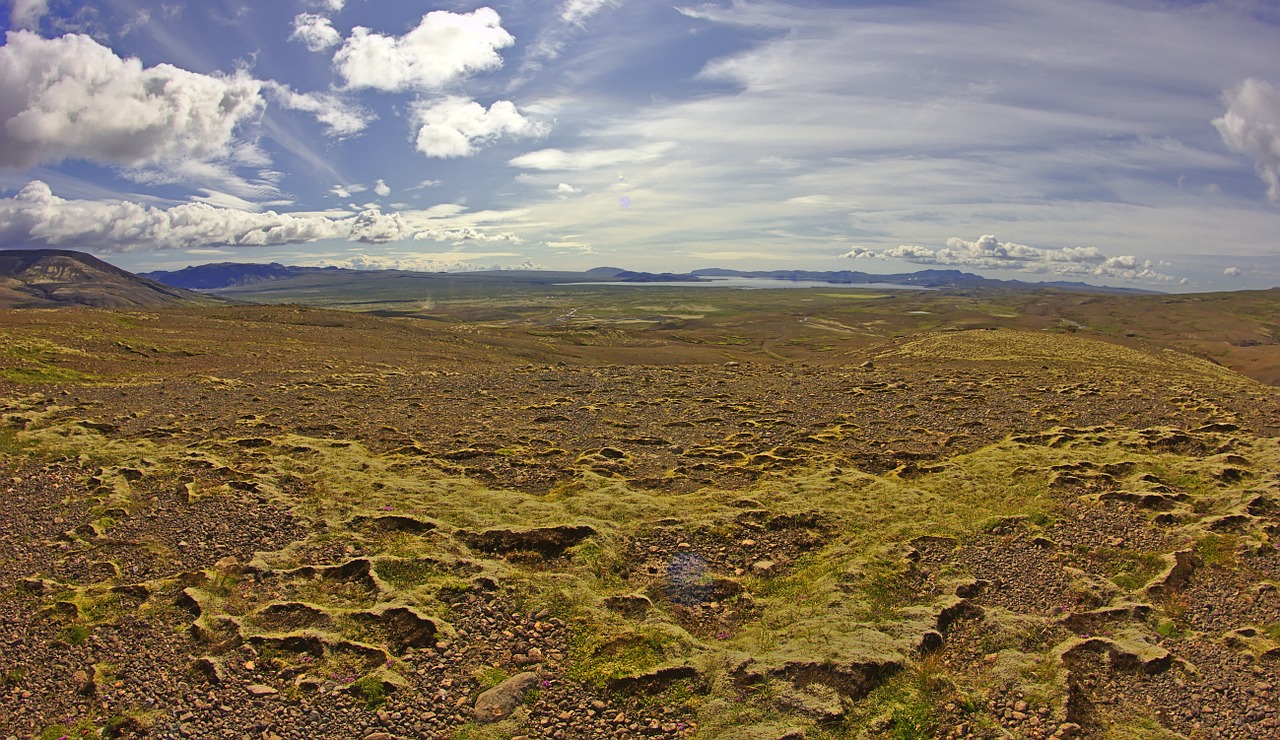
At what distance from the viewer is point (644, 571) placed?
18641mm

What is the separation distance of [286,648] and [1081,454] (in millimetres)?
31130

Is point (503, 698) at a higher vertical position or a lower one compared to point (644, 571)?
lower

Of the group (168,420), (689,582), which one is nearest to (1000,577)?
(689,582)

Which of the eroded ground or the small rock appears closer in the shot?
the small rock

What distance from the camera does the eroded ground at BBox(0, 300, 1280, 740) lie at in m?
12.7

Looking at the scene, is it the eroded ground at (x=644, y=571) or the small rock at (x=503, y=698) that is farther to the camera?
the eroded ground at (x=644, y=571)

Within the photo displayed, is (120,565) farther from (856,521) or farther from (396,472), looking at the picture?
(856,521)

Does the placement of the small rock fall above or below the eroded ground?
below

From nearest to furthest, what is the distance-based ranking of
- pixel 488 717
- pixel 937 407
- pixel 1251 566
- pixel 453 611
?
pixel 488 717 → pixel 453 611 → pixel 1251 566 → pixel 937 407

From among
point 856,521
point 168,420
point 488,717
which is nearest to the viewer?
point 488,717

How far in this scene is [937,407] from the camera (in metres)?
39.7

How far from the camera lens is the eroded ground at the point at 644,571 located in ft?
41.5

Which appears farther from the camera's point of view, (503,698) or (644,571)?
(644,571)

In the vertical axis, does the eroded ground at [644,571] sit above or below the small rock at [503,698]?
above
